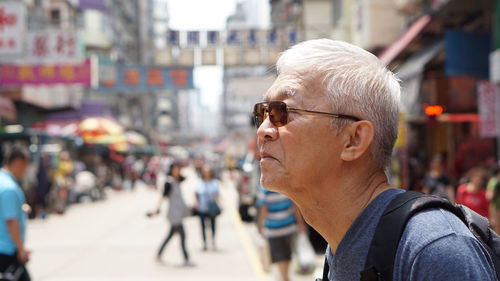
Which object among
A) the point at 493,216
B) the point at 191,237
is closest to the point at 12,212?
the point at 493,216

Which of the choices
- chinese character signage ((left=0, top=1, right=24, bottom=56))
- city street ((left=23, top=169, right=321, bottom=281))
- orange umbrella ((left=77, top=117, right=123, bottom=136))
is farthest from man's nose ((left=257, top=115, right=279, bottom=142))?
orange umbrella ((left=77, top=117, right=123, bottom=136))

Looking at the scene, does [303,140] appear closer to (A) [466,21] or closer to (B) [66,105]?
(A) [466,21]

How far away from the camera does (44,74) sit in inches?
966

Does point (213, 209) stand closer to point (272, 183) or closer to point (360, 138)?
point (272, 183)

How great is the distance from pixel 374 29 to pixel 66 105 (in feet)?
68.0

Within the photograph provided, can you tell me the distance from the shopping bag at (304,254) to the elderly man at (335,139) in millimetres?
6952

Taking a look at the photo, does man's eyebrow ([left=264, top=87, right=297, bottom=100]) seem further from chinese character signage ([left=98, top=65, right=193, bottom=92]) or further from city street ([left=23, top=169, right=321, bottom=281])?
chinese character signage ([left=98, top=65, right=193, bottom=92])

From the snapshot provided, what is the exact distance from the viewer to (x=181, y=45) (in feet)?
122

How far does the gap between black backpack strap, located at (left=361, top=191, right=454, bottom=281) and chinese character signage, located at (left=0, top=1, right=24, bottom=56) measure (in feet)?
50.5

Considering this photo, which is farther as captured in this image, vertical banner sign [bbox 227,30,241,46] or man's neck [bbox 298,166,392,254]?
vertical banner sign [bbox 227,30,241,46]

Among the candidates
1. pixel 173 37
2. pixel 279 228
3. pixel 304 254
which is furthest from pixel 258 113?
pixel 173 37

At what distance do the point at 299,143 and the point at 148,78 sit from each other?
33.1 meters

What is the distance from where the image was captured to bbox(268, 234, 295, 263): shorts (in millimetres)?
8062

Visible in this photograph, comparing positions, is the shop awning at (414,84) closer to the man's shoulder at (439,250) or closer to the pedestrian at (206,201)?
the pedestrian at (206,201)
